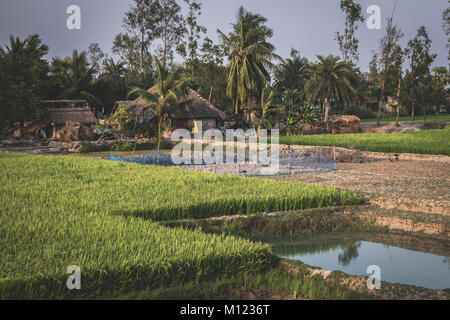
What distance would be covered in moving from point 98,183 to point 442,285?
17.9 feet

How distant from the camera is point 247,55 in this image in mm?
27797

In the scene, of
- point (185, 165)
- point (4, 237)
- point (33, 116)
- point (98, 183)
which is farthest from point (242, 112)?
point (4, 237)

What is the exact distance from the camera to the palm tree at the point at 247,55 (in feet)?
89.6

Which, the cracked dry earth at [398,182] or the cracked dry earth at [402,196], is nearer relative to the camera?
the cracked dry earth at [402,196]

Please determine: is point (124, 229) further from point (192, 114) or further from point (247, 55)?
point (247, 55)

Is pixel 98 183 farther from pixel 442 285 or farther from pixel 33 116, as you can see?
pixel 33 116

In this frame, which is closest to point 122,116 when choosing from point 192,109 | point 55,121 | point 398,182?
point 192,109

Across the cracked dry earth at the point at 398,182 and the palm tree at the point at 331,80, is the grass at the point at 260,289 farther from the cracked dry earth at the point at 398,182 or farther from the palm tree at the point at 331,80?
the palm tree at the point at 331,80

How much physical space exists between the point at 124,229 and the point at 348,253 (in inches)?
94.3

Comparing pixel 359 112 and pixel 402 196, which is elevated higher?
pixel 359 112

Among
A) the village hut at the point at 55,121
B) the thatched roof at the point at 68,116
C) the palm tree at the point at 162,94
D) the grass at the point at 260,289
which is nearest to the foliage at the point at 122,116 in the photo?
the palm tree at the point at 162,94

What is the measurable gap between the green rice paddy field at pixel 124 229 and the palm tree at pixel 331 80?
71.4ft

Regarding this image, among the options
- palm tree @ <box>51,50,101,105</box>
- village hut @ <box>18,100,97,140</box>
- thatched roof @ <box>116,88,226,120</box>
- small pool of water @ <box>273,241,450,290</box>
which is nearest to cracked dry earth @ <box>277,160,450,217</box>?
small pool of water @ <box>273,241,450,290</box>

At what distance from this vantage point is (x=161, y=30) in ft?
111
